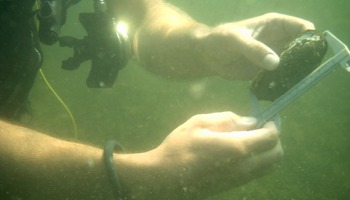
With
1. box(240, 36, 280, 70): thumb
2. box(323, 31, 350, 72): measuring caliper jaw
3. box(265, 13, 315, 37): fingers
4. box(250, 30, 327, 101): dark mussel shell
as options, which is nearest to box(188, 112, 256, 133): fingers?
box(250, 30, 327, 101): dark mussel shell

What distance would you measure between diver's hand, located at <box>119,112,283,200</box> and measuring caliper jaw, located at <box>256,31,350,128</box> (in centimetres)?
17

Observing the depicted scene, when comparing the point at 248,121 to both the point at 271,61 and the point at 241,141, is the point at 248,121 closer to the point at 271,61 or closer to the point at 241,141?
the point at 241,141

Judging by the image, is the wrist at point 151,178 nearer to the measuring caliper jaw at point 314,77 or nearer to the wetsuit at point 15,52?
the measuring caliper jaw at point 314,77

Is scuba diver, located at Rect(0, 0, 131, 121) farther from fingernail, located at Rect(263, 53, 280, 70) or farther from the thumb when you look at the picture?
fingernail, located at Rect(263, 53, 280, 70)

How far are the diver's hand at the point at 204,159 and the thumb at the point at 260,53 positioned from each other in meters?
0.46

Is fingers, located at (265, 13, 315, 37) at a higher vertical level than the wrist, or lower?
higher

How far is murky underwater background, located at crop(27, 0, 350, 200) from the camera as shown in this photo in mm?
4191

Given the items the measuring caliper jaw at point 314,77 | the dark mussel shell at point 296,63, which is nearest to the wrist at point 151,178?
the measuring caliper jaw at point 314,77

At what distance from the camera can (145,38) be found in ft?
11.2

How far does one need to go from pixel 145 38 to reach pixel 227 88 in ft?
9.43

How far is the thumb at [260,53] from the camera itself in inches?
75.0

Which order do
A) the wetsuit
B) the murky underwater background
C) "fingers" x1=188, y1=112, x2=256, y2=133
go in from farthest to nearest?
the murky underwater background, the wetsuit, "fingers" x1=188, y1=112, x2=256, y2=133

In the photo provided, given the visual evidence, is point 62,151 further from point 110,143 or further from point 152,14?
point 152,14

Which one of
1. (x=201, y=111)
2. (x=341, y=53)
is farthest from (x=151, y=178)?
(x=201, y=111)
